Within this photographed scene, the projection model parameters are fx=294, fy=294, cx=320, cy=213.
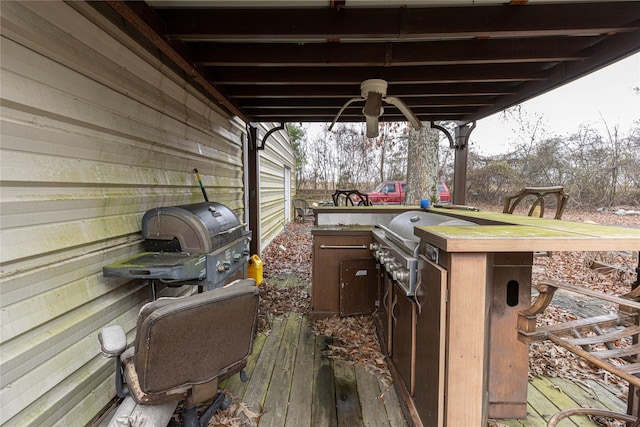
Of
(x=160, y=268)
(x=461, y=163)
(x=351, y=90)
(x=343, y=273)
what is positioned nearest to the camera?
(x=160, y=268)

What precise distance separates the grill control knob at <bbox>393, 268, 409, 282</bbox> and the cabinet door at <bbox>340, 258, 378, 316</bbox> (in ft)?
4.13

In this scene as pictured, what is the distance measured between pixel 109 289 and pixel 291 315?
204cm

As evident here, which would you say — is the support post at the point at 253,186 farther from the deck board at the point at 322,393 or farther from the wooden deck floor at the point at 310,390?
the deck board at the point at 322,393

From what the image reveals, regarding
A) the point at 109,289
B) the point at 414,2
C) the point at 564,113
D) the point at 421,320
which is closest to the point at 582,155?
Result: the point at 564,113

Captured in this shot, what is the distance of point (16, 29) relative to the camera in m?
1.25

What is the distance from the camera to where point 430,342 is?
4.85 feet

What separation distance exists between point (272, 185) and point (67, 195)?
6512 millimetres

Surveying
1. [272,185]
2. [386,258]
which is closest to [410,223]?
[386,258]

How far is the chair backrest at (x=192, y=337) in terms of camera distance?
1.18 metres

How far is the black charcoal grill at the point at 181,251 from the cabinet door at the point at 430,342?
135 cm

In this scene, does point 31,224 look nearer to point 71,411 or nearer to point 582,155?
point 71,411

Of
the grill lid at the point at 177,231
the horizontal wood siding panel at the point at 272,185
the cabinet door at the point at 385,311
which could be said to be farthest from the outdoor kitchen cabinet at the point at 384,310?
the horizontal wood siding panel at the point at 272,185

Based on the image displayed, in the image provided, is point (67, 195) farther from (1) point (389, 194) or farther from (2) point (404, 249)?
(1) point (389, 194)

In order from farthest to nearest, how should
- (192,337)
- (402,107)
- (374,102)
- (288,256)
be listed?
(288,256)
(374,102)
(402,107)
(192,337)
